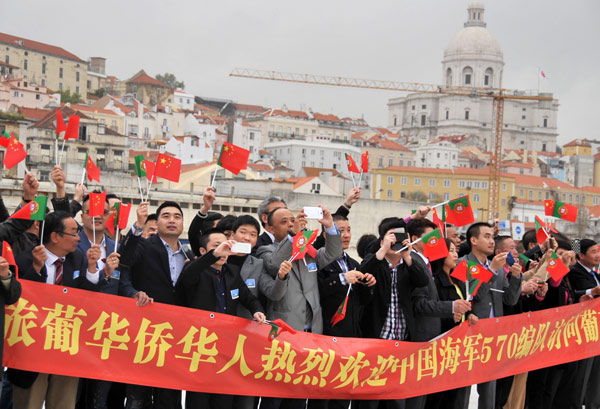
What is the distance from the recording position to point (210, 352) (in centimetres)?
669

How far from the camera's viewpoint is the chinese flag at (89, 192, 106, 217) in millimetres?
6716

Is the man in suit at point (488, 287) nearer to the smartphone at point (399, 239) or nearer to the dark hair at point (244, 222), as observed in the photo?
the smartphone at point (399, 239)

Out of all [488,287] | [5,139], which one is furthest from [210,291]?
[488,287]

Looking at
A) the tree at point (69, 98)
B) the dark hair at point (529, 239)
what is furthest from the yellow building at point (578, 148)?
the dark hair at point (529, 239)

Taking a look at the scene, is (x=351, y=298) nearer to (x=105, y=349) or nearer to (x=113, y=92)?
(x=105, y=349)

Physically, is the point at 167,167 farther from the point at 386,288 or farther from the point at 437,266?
the point at 437,266

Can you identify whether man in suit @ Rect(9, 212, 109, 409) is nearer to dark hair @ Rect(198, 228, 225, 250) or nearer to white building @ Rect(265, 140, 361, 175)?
dark hair @ Rect(198, 228, 225, 250)

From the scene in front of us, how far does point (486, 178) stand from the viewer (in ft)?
333

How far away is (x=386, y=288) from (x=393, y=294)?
89 mm

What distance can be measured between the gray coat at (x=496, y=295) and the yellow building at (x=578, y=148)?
440 ft

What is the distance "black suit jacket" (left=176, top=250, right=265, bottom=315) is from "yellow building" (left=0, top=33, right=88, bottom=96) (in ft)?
339

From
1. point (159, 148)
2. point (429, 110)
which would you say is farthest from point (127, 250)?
point (429, 110)

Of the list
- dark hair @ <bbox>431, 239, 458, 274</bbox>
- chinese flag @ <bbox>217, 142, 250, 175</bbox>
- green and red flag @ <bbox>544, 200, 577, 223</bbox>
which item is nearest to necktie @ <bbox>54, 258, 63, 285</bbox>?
chinese flag @ <bbox>217, 142, 250, 175</bbox>

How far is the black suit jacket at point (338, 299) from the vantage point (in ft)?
23.3
